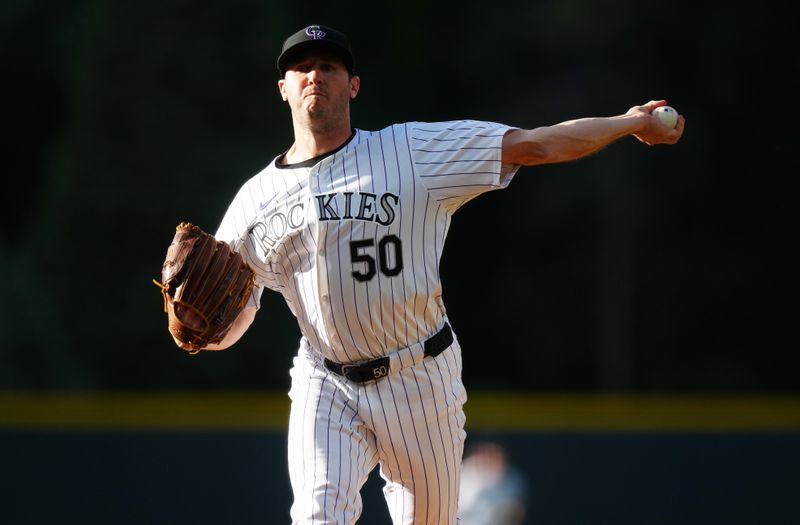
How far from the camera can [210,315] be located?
3512mm

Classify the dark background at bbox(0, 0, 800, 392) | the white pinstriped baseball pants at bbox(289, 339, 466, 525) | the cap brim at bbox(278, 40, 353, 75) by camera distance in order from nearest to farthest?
the white pinstriped baseball pants at bbox(289, 339, 466, 525)
the cap brim at bbox(278, 40, 353, 75)
the dark background at bbox(0, 0, 800, 392)

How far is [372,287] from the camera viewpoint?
3.41 metres

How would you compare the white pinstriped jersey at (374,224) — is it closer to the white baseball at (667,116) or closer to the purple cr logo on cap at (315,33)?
the purple cr logo on cap at (315,33)

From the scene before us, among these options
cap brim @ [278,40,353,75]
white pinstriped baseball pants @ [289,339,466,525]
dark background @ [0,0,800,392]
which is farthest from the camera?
dark background @ [0,0,800,392]

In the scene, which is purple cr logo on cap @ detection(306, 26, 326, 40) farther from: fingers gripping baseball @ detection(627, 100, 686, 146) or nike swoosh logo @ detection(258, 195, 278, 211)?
fingers gripping baseball @ detection(627, 100, 686, 146)

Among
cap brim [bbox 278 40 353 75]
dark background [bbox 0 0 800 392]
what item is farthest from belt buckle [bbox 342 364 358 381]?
dark background [bbox 0 0 800 392]

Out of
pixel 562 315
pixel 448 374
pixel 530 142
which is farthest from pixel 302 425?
pixel 562 315

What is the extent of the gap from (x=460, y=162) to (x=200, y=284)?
753mm

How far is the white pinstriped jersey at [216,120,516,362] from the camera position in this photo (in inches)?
134

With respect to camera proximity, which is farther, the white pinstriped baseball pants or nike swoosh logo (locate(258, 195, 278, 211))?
nike swoosh logo (locate(258, 195, 278, 211))

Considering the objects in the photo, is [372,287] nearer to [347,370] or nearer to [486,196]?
[347,370]

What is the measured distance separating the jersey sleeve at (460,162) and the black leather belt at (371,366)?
38 cm

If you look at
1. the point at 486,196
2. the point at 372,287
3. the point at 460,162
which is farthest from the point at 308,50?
the point at 486,196

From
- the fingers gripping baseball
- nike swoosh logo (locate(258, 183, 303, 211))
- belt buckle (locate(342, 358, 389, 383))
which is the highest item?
the fingers gripping baseball
